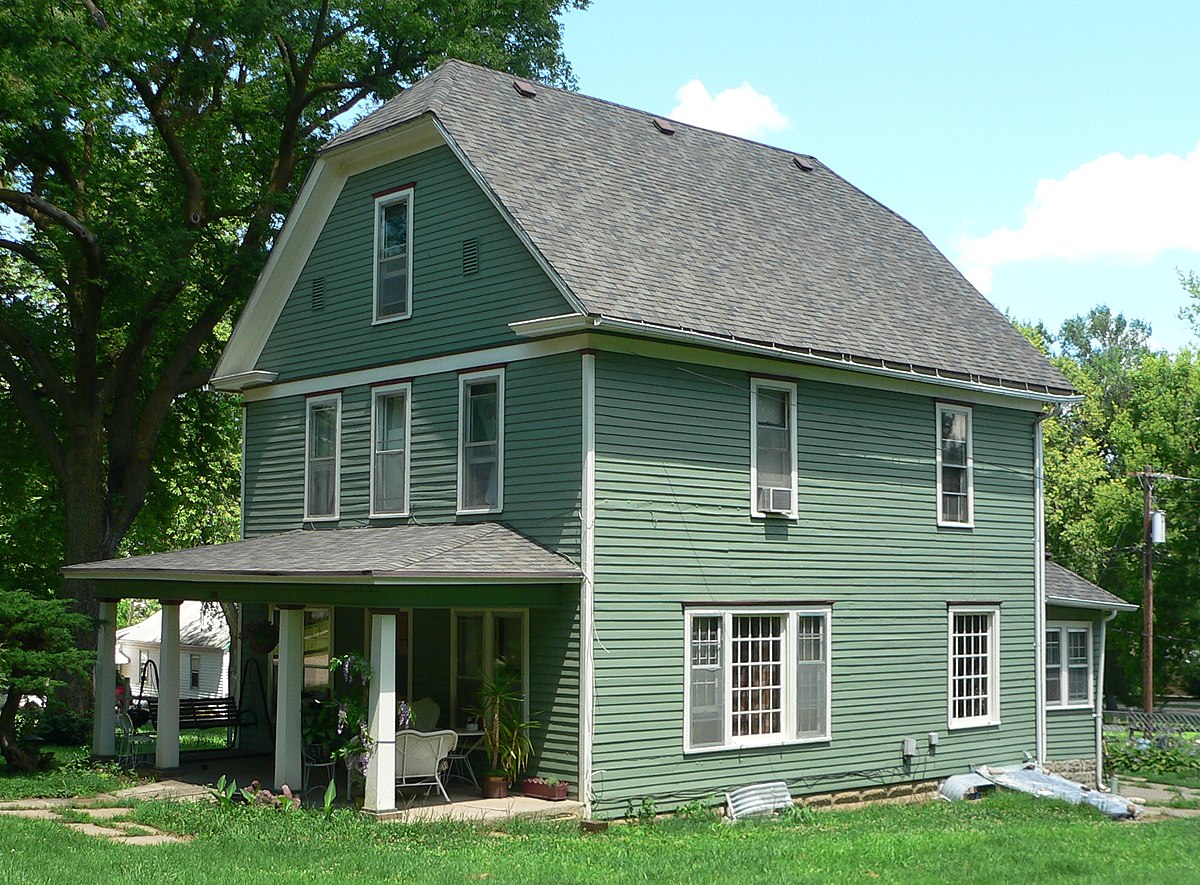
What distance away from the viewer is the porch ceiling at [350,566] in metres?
14.3

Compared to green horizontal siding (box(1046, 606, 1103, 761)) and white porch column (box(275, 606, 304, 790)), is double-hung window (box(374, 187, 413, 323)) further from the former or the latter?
green horizontal siding (box(1046, 606, 1103, 761))

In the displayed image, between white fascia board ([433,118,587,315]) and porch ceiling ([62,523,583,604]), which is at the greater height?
white fascia board ([433,118,587,315])

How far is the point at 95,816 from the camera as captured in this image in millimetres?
A: 14828

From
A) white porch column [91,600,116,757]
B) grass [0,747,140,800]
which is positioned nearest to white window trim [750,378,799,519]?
grass [0,747,140,800]

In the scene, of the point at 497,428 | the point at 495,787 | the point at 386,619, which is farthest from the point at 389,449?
the point at 495,787

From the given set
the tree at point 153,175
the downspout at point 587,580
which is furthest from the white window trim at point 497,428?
the tree at point 153,175

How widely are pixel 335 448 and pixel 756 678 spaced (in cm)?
681

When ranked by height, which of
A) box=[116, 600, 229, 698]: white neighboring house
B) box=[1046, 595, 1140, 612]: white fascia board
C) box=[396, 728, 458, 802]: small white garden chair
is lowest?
box=[116, 600, 229, 698]: white neighboring house

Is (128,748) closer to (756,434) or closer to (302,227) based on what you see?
(302,227)

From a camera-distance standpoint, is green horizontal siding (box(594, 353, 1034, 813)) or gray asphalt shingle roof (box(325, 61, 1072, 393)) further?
gray asphalt shingle roof (box(325, 61, 1072, 393))

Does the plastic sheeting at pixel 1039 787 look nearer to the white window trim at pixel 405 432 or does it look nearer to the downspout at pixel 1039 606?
the downspout at pixel 1039 606

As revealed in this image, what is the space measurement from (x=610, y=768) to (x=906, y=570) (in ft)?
20.0

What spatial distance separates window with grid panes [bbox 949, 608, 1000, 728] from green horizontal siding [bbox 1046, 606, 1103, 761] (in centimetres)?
218

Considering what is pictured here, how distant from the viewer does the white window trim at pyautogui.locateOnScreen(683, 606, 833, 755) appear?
54.0 ft
